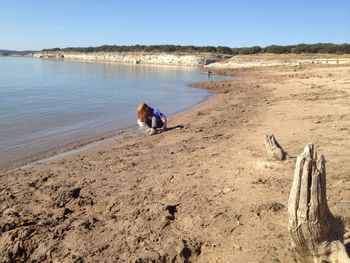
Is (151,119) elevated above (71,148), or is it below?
above

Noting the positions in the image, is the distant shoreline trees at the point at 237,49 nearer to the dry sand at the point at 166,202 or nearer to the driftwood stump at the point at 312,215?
the dry sand at the point at 166,202

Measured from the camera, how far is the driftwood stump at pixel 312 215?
341 centimetres

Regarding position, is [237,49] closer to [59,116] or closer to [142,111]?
[59,116]

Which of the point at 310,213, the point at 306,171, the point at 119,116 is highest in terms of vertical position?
the point at 306,171

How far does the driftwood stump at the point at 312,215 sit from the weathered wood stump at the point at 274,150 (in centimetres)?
329

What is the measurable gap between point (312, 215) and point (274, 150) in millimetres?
3551

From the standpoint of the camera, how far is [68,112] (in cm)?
1744

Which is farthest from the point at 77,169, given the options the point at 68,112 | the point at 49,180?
the point at 68,112

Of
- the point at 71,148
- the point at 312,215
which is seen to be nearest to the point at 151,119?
the point at 71,148

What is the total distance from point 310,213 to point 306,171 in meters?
0.40

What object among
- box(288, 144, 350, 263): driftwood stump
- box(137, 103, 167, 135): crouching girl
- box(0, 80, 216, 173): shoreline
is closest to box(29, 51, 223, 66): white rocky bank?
box(0, 80, 216, 173): shoreline

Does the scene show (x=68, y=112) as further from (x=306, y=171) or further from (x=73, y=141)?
(x=306, y=171)

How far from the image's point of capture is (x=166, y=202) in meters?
5.55

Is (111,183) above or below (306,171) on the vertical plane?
below
